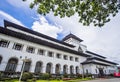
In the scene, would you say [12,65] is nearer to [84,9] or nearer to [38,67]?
[38,67]

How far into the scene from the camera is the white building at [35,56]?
21781mm

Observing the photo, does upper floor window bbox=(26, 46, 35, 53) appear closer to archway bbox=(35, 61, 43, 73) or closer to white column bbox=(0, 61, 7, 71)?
archway bbox=(35, 61, 43, 73)

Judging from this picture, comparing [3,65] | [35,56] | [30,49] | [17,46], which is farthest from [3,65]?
[35,56]

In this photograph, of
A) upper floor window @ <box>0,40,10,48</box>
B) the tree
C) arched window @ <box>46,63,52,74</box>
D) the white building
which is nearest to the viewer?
the tree

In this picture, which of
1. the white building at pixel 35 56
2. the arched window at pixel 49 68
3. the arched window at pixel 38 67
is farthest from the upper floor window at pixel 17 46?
the arched window at pixel 49 68

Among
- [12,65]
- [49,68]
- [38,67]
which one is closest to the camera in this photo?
[12,65]

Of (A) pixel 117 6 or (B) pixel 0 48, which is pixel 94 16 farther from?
(B) pixel 0 48

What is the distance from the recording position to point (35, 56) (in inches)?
1017

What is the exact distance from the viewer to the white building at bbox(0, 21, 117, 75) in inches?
858

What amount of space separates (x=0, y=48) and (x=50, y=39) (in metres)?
20.4

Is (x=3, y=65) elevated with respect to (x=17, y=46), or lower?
lower

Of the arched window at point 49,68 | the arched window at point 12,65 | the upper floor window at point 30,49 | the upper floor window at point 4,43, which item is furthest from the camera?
the arched window at point 49,68

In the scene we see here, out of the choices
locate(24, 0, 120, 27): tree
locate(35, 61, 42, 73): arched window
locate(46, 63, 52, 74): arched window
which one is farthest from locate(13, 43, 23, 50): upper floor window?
locate(24, 0, 120, 27): tree

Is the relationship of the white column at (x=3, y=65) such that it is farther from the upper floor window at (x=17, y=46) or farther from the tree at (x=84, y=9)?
the tree at (x=84, y=9)
